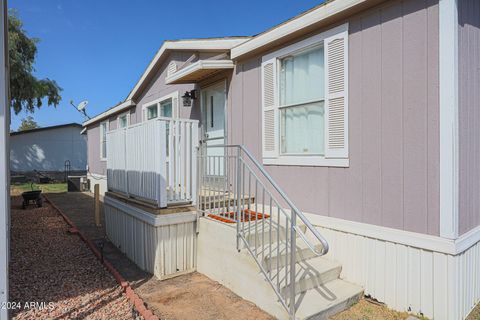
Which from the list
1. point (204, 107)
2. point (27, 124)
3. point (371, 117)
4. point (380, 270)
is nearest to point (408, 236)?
point (380, 270)

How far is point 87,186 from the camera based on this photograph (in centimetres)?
1523

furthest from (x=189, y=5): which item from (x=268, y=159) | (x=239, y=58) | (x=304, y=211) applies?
(x=304, y=211)

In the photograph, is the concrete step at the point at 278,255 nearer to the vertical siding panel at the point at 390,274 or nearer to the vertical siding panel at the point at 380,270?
the vertical siding panel at the point at 380,270

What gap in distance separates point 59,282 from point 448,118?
15.3 ft

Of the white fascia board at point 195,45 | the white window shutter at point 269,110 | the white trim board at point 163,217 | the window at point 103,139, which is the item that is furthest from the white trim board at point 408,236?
the window at point 103,139

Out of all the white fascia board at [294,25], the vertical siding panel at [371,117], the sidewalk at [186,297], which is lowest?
the sidewalk at [186,297]

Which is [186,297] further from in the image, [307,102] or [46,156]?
[46,156]

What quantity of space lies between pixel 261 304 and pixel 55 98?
15.5 m

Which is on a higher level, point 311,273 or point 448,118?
point 448,118

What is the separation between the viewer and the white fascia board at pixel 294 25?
11.4 feet

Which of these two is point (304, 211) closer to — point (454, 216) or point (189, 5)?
point (454, 216)

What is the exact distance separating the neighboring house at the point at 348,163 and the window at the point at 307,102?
0.02m

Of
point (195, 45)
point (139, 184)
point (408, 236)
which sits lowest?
point (408, 236)

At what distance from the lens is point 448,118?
9.07 ft
